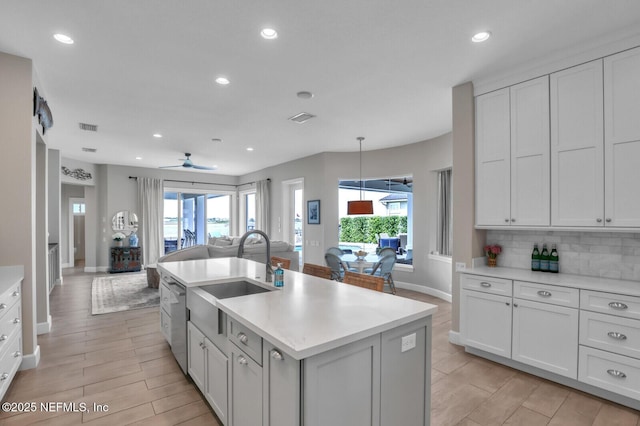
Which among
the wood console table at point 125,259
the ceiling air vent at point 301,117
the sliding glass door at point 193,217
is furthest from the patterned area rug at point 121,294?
the ceiling air vent at point 301,117

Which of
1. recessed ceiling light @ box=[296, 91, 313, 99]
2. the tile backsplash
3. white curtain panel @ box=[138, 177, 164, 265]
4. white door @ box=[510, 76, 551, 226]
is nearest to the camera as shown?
the tile backsplash

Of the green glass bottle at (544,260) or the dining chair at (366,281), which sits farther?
the green glass bottle at (544,260)

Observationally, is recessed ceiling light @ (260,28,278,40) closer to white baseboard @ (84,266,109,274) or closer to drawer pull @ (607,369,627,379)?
drawer pull @ (607,369,627,379)

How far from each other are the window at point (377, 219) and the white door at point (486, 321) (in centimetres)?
350

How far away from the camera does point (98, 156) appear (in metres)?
7.23

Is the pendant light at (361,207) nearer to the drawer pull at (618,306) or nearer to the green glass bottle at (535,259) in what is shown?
the green glass bottle at (535,259)

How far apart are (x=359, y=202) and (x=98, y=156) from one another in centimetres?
626

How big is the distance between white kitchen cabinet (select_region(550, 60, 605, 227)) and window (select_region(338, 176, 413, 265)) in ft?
12.9

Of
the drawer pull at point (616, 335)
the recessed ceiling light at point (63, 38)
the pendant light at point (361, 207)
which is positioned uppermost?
the recessed ceiling light at point (63, 38)

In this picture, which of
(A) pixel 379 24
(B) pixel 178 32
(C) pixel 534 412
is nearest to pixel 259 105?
(B) pixel 178 32

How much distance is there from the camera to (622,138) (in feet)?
8.05

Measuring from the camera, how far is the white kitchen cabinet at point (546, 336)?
252cm

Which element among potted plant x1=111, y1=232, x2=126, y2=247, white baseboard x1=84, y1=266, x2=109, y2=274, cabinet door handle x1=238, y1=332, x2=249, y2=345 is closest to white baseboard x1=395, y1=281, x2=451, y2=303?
cabinet door handle x1=238, y1=332, x2=249, y2=345

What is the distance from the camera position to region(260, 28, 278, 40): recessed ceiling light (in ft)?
7.79
